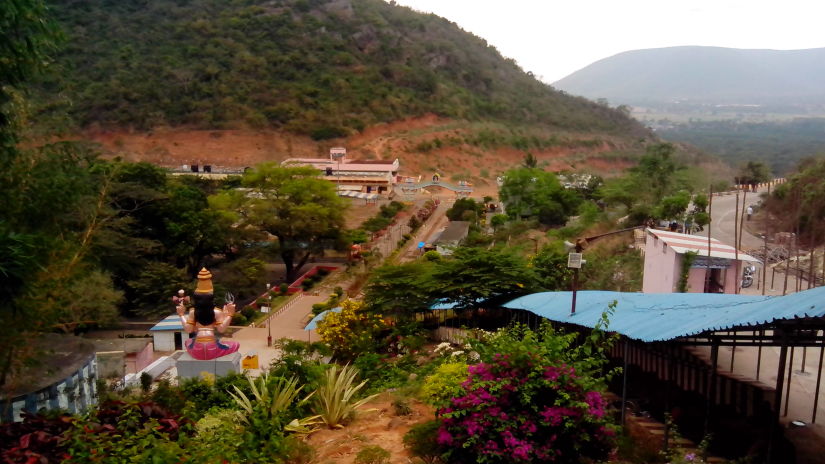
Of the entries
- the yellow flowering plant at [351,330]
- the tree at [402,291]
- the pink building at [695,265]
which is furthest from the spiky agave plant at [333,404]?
the pink building at [695,265]

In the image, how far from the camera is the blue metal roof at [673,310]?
5551 mm

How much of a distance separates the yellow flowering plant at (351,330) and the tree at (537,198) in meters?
22.6

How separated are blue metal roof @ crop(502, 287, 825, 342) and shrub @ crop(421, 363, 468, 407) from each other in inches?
71.7

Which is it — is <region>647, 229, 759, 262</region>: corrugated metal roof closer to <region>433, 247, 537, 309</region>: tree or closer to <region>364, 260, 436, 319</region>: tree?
<region>433, 247, 537, 309</region>: tree

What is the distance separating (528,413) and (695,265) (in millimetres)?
11015

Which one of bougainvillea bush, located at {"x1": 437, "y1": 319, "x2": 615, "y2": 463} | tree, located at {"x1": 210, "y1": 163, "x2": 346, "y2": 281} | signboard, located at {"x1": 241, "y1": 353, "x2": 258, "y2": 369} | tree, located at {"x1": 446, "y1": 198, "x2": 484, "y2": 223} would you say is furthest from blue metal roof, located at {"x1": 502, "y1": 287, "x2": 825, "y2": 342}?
tree, located at {"x1": 446, "y1": 198, "x2": 484, "y2": 223}

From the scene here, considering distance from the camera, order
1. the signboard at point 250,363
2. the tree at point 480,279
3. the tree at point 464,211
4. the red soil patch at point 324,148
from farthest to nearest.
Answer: the red soil patch at point 324,148 → the tree at point 464,211 → the signboard at point 250,363 → the tree at point 480,279

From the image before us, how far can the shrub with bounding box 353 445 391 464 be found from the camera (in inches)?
242

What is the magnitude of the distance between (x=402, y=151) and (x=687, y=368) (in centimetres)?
5382

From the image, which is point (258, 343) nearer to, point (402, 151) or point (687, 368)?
point (687, 368)

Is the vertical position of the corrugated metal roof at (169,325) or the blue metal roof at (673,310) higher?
the blue metal roof at (673,310)

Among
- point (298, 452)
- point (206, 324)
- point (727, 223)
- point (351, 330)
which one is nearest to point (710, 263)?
point (351, 330)

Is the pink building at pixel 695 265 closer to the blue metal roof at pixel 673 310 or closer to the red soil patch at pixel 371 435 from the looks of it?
the blue metal roof at pixel 673 310

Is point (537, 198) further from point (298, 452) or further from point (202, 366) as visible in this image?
point (298, 452)
